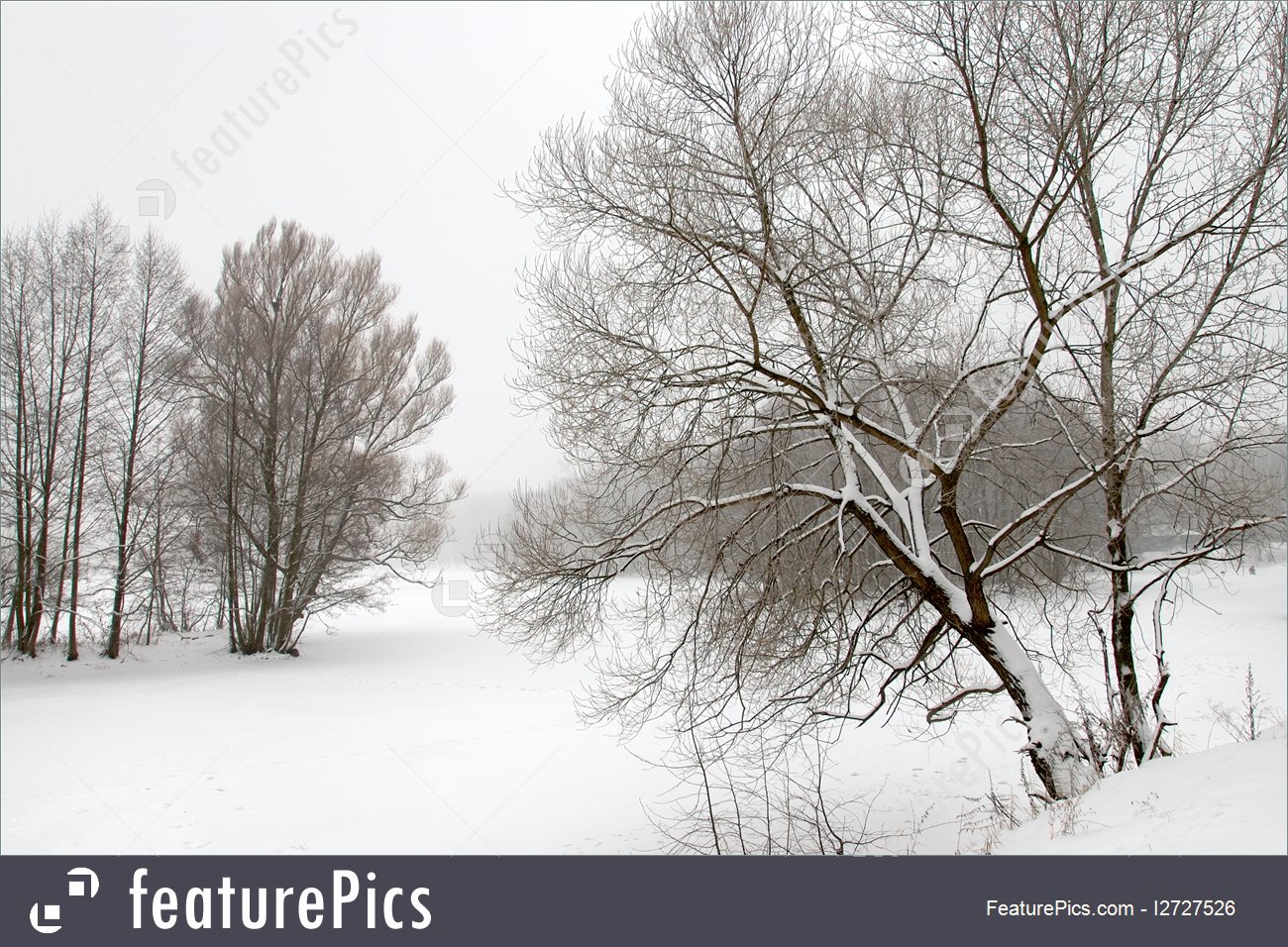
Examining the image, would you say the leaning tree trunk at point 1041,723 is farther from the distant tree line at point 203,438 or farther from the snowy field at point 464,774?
the distant tree line at point 203,438

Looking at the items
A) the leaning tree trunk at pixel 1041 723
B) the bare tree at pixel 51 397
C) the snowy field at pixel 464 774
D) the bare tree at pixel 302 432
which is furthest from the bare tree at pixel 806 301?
the bare tree at pixel 51 397

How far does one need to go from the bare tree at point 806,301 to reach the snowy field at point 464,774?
5.56 feet

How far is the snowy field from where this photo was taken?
480cm

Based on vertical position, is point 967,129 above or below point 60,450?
below

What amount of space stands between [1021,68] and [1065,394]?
2.64 m

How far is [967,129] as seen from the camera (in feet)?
21.8

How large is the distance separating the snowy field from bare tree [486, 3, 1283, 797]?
66.8 inches

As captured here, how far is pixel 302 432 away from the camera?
70.1 ft

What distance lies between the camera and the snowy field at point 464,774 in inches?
189

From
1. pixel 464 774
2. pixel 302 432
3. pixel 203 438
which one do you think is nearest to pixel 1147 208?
pixel 464 774

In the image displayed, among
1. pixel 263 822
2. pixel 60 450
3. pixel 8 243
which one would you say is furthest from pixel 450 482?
pixel 263 822

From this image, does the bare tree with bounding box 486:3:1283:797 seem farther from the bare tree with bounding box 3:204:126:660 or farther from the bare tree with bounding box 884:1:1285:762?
the bare tree with bounding box 3:204:126:660

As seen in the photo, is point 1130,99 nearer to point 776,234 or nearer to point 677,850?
point 776,234

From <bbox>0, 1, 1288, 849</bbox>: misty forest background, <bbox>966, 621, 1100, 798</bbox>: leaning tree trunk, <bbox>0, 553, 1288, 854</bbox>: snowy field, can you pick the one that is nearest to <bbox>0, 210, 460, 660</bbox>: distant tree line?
<bbox>0, 553, 1288, 854</bbox>: snowy field
